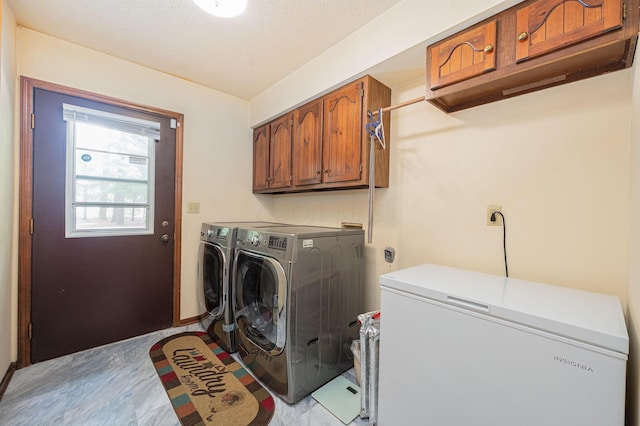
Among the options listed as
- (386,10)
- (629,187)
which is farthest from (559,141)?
(386,10)

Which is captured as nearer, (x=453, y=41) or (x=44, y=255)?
(x=453, y=41)

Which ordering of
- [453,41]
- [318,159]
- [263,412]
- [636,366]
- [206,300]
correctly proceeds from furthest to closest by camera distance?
[206,300] < [318,159] < [263,412] < [453,41] < [636,366]

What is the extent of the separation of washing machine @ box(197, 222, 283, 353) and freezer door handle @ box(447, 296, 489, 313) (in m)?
1.56

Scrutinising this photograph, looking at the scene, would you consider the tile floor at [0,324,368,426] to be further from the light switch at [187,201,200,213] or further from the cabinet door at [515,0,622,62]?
the cabinet door at [515,0,622,62]

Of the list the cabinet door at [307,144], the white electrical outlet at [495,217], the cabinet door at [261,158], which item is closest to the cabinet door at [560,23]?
the white electrical outlet at [495,217]

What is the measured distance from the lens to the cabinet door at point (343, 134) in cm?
181

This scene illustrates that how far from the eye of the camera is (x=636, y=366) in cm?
78

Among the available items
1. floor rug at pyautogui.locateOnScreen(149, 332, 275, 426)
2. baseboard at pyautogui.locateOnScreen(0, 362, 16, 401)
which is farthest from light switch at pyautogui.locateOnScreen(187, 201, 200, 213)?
baseboard at pyautogui.locateOnScreen(0, 362, 16, 401)

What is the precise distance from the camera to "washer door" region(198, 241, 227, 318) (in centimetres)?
207

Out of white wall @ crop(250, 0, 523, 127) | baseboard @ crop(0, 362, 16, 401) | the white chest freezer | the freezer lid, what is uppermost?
white wall @ crop(250, 0, 523, 127)

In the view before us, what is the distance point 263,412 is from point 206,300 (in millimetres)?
1143

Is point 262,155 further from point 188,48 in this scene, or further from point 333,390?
point 333,390

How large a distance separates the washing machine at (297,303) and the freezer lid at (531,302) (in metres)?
0.52

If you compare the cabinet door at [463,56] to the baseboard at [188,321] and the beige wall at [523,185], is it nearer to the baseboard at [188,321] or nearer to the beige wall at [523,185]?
the beige wall at [523,185]
